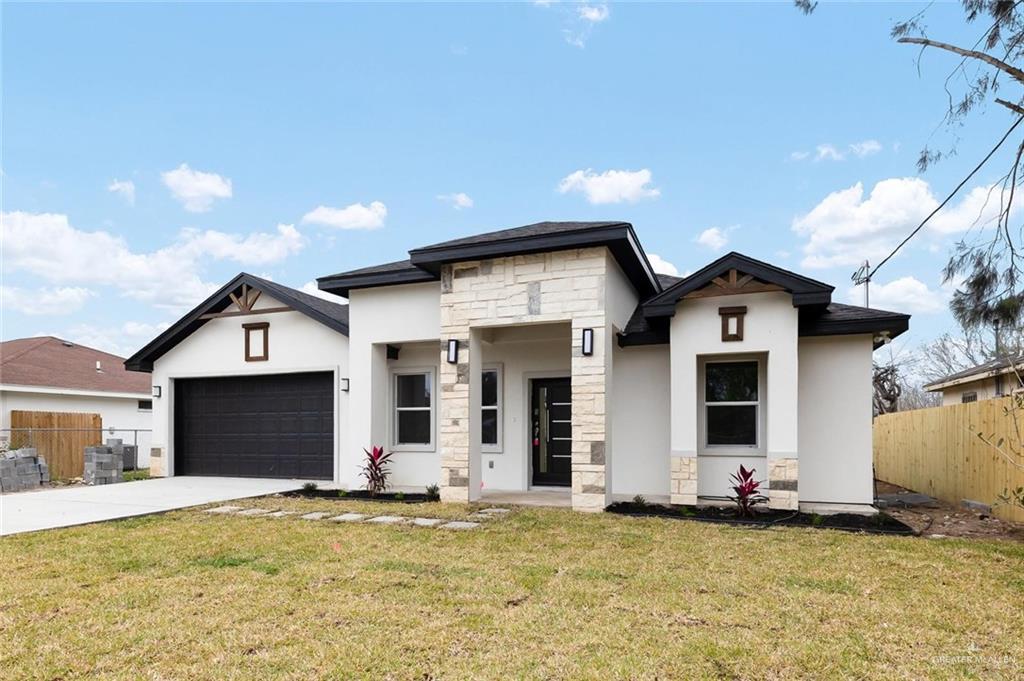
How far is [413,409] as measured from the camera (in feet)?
38.4

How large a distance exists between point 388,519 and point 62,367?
16.9 metres

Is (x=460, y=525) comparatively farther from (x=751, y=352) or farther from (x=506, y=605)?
(x=751, y=352)

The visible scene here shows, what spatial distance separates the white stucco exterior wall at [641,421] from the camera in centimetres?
1008

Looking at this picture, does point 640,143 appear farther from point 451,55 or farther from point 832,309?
point 832,309

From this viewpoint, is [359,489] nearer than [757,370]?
No

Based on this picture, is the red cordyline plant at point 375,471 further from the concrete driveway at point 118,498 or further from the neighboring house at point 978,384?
the neighboring house at point 978,384

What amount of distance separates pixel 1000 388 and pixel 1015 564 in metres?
11.5

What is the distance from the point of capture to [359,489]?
35.5ft

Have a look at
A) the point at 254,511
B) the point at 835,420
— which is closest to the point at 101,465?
the point at 254,511

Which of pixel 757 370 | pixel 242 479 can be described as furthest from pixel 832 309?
pixel 242 479

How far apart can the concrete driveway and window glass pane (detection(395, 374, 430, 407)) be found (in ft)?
8.04

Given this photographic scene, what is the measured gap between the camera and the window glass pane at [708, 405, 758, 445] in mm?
9648

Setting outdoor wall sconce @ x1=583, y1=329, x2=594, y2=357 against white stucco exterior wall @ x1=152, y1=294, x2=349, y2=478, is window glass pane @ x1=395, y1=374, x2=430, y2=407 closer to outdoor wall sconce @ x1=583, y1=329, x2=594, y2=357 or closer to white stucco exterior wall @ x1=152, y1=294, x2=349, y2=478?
white stucco exterior wall @ x1=152, y1=294, x2=349, y2=478

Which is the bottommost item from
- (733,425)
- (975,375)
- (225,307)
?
(733,425)
